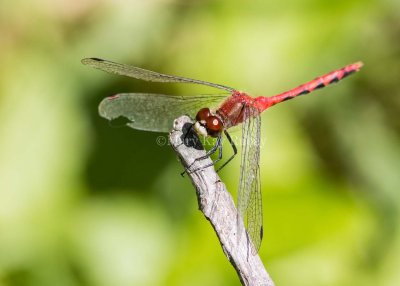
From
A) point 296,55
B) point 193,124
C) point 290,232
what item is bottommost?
point 290,232

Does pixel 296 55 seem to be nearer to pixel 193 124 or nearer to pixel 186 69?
pixel 186 69

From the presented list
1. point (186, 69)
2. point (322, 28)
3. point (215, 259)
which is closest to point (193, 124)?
point (215, 259)

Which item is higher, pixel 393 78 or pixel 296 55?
pixel 296 55

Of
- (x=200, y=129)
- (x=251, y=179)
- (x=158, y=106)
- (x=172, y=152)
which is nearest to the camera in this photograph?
(x=200, y=129)

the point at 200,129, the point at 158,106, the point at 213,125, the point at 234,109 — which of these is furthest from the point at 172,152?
the point at 200,129

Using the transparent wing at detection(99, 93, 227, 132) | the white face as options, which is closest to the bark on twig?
the white face

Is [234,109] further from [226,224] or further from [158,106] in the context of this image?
[226,224]

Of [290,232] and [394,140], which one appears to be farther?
[394,140]
